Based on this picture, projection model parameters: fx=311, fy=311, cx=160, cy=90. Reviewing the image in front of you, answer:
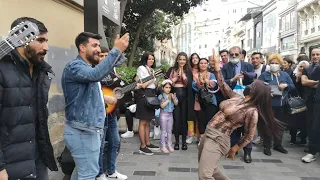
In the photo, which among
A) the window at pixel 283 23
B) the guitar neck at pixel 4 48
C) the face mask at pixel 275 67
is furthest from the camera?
the window at pixel 283 23

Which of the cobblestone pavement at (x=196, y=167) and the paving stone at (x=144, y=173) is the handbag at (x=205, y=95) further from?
the paving stone at (x=144, y=173)

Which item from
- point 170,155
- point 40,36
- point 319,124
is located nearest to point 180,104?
point 170,155

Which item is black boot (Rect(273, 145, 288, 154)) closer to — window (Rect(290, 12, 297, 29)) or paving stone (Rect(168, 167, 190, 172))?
paving stone (Rect(168, 167, 190, 172))

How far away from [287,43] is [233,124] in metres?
39.4

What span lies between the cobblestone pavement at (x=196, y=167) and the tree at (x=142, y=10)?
11397mm

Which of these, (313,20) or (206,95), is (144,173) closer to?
(206,95)

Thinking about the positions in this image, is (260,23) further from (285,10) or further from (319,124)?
(319,124)

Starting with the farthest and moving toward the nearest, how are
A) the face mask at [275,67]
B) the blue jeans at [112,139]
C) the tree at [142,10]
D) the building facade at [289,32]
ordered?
the building facade at [289,32], the tree at [142,10], the face mask at [275,67], the blue jeans at [112,139]

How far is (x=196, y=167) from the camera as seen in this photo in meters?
5.14

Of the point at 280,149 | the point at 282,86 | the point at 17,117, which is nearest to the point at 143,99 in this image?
the point at 282,86

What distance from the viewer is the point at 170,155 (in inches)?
228

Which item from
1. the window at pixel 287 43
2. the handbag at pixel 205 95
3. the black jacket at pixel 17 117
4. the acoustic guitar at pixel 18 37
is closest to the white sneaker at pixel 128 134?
the handbag at pixel 205 95

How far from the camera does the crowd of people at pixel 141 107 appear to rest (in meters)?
2.24

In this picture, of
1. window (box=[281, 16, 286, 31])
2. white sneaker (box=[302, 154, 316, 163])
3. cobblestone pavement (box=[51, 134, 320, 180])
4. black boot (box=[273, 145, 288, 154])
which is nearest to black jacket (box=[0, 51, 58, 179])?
cobblestone pavement (box=[51, 134, 320, 180])
